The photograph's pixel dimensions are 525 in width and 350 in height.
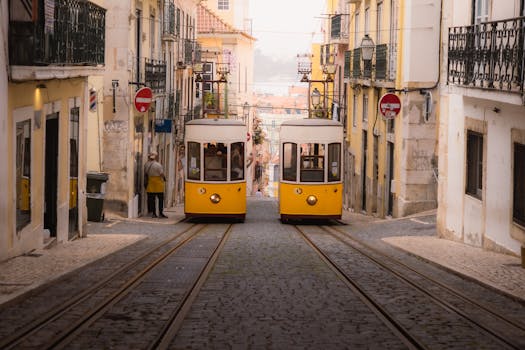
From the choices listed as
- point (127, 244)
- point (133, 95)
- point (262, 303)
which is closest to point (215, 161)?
point (133, 95)

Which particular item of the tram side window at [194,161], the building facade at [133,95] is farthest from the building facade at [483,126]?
the building facade at [133,95]

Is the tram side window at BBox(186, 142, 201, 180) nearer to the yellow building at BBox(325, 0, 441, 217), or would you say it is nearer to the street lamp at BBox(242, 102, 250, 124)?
the yellow building at BBox(325, 0, 441, 217)

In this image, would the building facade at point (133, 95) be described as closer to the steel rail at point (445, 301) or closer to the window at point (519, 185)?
the steel rail at point (445, 301)

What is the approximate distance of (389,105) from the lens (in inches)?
1047

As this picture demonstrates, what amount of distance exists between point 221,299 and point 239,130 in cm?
1403

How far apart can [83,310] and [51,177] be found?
8.21m

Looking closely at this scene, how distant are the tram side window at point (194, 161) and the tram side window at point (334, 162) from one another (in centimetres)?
325

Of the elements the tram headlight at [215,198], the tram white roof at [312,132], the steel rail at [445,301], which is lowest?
the tram headlight at [215,198]

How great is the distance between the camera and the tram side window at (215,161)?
24.6 m

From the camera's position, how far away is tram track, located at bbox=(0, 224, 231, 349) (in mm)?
8281

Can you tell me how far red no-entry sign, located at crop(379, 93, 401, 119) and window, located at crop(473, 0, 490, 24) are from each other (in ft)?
25.3

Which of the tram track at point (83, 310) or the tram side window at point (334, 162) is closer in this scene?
the tram track at point (83, 310)

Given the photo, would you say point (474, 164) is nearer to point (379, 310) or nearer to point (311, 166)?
point (311, 166)

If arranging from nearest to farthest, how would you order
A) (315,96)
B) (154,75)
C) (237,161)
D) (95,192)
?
(95,192), (237,161), (154,75), (315,96)
